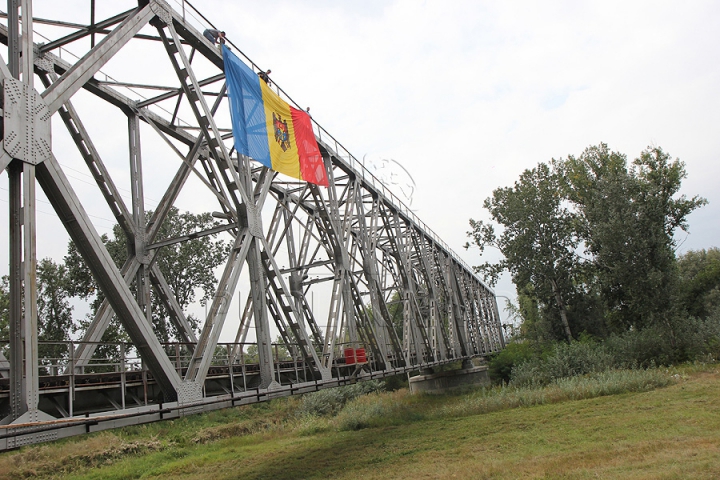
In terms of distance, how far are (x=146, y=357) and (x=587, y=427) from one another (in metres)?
15.8

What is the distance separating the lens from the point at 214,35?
596 inches

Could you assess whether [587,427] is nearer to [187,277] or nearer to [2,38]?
[2,38]

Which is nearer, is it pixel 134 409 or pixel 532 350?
pixel 134 409

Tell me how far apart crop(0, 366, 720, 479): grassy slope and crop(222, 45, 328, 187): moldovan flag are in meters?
10.4

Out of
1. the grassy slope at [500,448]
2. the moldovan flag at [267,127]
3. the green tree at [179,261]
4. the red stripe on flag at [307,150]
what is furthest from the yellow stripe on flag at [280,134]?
the green tree at [179,261]

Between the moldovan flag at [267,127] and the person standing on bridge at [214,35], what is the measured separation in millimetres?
346

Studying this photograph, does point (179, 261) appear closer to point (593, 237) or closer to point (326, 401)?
point (326, 401)

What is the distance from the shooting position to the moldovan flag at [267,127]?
14.9m

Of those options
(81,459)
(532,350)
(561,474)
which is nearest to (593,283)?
(532,350)

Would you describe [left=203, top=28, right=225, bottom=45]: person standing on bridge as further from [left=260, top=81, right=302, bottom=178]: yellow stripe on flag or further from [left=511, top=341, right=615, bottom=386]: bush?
[left=511, top=341, right=615, bottom=386]: bush

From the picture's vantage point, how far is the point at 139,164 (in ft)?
47.8

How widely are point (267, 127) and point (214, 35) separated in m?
3.02

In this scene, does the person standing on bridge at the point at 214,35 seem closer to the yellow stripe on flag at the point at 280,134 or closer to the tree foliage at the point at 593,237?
the yellow stripe on flag at the point at 280,134

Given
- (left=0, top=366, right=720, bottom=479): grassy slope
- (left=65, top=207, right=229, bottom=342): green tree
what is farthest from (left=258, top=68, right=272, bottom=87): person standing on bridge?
(left=65, top=207, right=229, bottom=342): green tree
